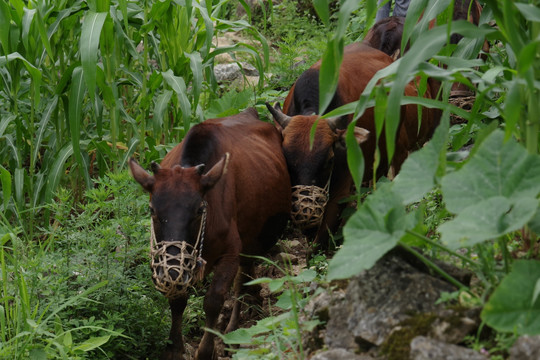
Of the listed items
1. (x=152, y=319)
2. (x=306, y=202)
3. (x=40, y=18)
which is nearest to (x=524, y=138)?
(x=306, y=202)

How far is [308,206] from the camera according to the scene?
5355 mm

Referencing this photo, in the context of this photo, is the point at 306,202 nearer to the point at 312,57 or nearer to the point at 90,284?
the point at 90,284

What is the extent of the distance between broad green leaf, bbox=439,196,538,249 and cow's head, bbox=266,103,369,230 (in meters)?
2.94

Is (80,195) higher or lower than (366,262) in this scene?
lower

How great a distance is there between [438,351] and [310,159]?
3.34 meters

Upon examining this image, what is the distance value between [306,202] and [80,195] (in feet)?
8.61

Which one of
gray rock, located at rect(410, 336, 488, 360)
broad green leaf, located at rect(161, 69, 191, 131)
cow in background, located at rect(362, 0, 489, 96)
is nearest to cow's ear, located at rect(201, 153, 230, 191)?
broad green leaf, located at rect(161, 69, 191, 131)

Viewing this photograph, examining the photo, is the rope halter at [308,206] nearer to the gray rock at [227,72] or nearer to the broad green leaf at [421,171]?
the broad green leaf at [421,171]

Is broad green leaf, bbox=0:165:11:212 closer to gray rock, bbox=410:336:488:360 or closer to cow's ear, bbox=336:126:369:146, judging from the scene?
cow's ear, bbox=336:126:369:146

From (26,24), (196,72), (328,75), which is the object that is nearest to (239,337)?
(328,75)

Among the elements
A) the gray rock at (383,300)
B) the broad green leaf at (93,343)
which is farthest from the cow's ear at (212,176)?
the gray rock at (383,300)

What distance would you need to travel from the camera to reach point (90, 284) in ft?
15.8

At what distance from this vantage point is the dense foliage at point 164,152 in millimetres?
2531

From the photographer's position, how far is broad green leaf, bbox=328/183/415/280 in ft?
8.04
